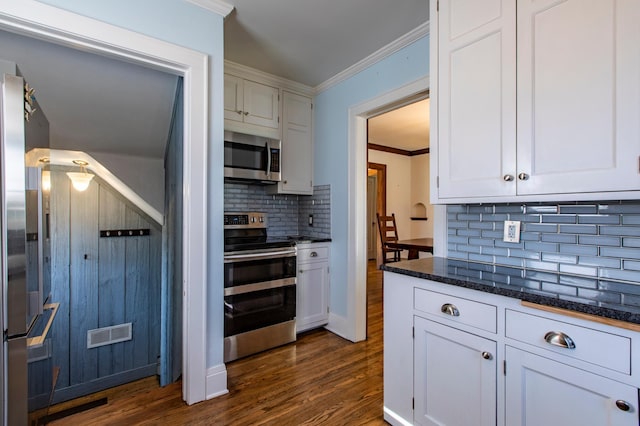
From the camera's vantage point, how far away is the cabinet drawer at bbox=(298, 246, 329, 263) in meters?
2.84

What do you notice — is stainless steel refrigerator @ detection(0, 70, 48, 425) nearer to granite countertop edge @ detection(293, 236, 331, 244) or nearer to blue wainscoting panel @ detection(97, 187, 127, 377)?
granite countertop edge @ detection(293, 236, 331, 244)

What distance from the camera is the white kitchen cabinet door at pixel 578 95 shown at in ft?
3.39

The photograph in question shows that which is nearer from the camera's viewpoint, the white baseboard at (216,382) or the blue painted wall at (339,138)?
the white baseboard at (216,382)

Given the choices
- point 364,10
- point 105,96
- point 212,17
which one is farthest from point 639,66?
point 105,96

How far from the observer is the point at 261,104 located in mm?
2904

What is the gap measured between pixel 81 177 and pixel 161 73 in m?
1.60

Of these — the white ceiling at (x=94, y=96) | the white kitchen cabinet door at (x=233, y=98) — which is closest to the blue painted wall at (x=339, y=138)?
the white kitchen cabinet door at (x=233, y=98)

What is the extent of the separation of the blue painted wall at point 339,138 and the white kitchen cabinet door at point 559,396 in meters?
1.79

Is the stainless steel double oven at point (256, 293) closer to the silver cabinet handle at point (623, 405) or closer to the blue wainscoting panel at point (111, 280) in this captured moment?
the blue wainscoting panel at point (111, 280)

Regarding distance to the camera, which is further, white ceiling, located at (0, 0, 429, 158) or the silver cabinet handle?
white ceiling, located at (0, 0, 429, 158)

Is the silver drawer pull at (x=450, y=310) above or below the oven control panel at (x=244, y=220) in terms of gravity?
below

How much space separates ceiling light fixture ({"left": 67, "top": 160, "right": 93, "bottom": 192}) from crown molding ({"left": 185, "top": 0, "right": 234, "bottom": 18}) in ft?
6.83

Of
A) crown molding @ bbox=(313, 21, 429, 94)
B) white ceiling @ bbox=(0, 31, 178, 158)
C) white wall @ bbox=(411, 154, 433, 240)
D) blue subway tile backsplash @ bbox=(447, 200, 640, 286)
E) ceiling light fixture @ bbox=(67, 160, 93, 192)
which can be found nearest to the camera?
blue subway tile backsplash @ bbox=(447, 200, 640, 286)

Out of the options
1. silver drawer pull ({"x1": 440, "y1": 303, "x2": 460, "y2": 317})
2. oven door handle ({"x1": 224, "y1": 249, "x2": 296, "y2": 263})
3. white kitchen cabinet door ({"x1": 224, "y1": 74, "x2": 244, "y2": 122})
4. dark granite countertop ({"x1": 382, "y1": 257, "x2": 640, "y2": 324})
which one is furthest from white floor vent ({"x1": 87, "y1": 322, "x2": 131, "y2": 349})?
silver drawer pull ({"x1": 440, "y1": 303, "x2": 460, "y2": 317})
